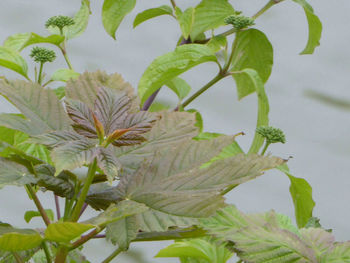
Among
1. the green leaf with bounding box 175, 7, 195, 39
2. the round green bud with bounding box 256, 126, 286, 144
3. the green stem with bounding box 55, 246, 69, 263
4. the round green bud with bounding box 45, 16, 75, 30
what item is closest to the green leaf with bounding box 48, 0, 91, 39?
the round green bud with bounding box 45, 16, 75, 30

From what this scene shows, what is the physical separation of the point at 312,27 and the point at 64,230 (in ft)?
1.49

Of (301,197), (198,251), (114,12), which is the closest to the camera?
(198,251)

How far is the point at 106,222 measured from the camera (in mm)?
298

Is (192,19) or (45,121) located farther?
(192,19)

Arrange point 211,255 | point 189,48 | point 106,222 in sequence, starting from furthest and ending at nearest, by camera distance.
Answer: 1. point 189,48
2. point 211,255
3. point 106,222

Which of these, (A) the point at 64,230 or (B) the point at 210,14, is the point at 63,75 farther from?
(A) the point at 64,230

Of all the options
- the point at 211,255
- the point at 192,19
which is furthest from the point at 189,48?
the point at 211,255

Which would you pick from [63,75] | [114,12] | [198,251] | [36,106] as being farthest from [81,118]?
[114,12]

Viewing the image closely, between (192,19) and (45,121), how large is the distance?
264 millimetres

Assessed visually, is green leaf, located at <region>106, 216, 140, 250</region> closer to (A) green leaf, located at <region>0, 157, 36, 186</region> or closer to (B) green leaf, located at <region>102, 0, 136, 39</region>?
(A) green leaf, located at <region>0, 157, 36, 186</region>

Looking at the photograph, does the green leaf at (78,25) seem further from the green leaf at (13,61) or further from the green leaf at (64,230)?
the green leaf at (64,230)

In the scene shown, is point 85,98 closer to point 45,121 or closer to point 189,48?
point 45,121

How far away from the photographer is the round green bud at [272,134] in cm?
50

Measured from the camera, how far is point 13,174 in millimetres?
333
